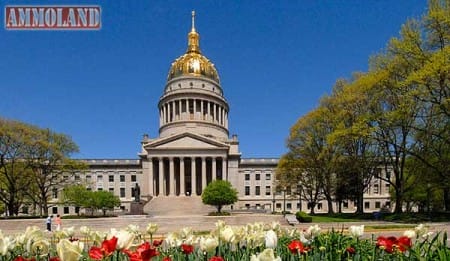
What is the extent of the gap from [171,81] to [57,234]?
95.5 m

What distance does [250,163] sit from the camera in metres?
94.3

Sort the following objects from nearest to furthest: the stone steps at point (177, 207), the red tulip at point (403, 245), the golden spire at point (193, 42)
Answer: the red tulip at point (403, 245)
the stone steps at point (177, 207)
the golden spire at point (193, 42)

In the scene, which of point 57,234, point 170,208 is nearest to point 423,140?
point 57,234

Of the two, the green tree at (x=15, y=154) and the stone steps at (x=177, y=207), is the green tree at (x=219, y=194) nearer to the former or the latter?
the stone steps at (x=177, y=207)

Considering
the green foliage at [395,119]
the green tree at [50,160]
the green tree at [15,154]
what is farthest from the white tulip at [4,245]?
the green tree at [50,160]

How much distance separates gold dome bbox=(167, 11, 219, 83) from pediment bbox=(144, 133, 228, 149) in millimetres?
25432

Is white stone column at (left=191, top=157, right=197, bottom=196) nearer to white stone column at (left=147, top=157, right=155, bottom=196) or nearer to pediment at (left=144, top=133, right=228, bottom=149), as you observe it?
pediment at (left=144, top=133, right=228, bottom=149)

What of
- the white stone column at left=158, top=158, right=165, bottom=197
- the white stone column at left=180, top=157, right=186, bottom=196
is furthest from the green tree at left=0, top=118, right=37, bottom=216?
the white stone column at left=180, top=157, right=186, bottom=196

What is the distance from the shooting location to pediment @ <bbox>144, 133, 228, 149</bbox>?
78.1 meters

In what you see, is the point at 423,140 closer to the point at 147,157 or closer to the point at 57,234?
the point at 57,234

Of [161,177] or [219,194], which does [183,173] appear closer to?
[161,177]

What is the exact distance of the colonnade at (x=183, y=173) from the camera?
77.2 metres

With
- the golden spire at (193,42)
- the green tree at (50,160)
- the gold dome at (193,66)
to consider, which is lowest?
the green tree at (50,160)

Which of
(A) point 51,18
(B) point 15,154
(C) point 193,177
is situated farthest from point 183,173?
(A) point 51,18
